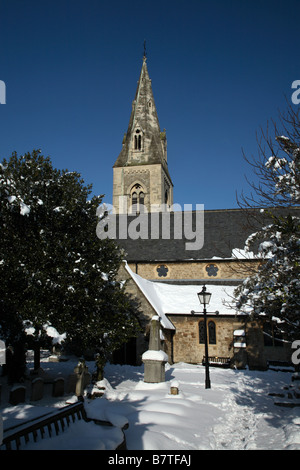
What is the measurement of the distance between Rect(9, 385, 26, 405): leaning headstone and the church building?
267 inches

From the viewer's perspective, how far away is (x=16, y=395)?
9875mm

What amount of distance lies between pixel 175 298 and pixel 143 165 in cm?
2452

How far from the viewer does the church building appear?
19513 millimetres

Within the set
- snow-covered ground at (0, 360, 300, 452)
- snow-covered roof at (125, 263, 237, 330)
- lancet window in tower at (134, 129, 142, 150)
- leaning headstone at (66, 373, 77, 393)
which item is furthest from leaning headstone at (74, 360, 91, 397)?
lancet window in tower at (134, 129, 142, 150)

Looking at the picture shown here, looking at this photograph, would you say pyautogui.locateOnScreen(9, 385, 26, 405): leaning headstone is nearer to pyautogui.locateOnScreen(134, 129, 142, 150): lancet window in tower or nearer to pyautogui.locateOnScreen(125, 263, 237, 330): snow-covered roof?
pyautogui.locateOnScreen(125, 263, 237, 330): snow-covered roof

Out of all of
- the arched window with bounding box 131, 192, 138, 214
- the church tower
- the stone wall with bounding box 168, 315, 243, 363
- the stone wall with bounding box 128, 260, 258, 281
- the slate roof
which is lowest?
the stone wall with bounding box 168, 315, 243, 363

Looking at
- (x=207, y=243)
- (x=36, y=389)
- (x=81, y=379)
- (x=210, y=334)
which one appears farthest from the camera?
(x=207, y=243)

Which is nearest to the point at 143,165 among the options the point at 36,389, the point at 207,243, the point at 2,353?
the point at 207,243

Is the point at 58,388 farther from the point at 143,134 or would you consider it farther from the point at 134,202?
the point at 143,134
